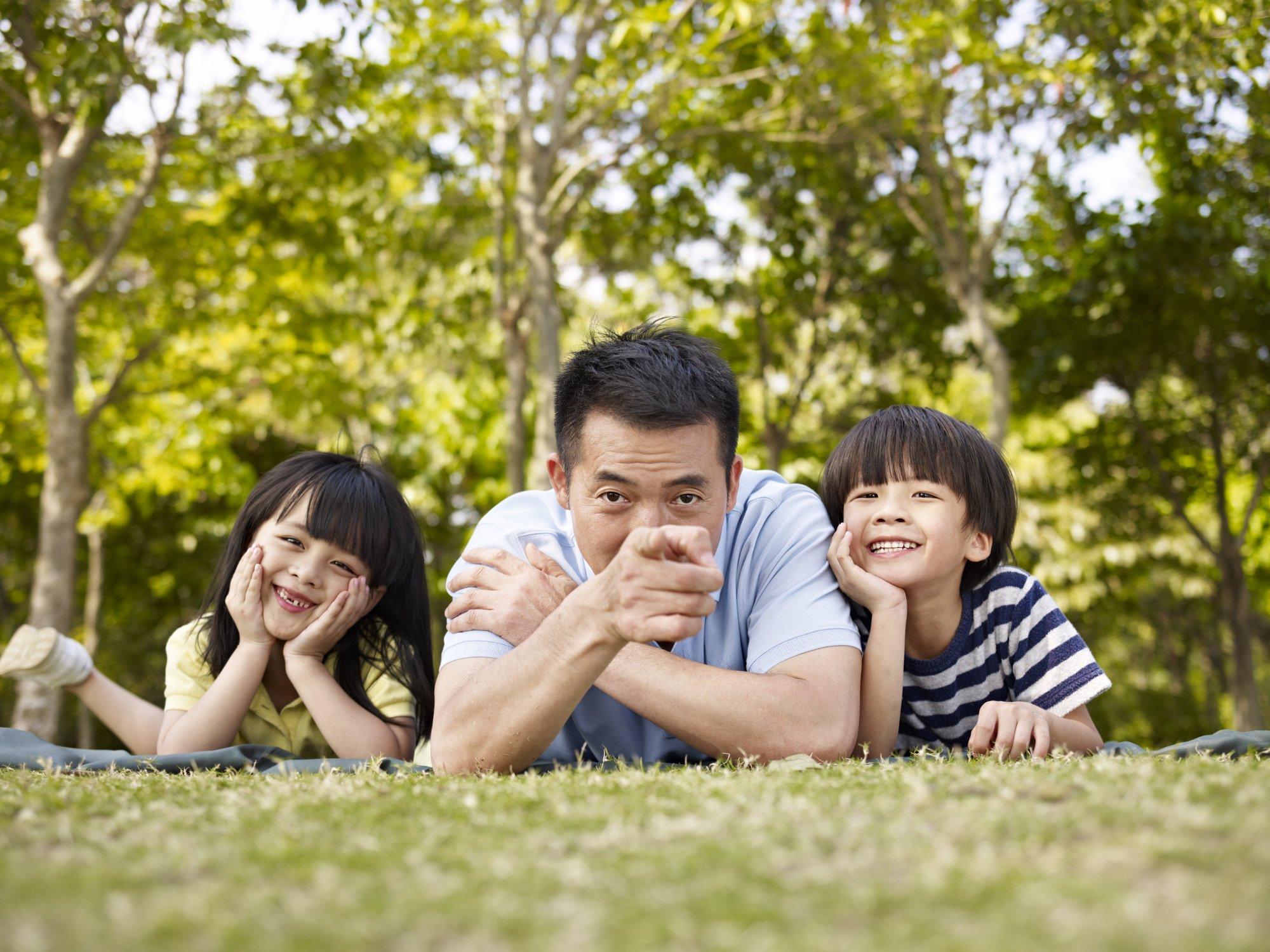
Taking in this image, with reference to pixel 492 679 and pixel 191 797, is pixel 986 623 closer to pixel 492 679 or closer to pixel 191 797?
pixel 492 679

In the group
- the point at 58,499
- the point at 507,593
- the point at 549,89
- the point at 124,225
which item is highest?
the point at 549,89

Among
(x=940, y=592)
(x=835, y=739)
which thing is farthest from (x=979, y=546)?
(x=835, y=739)

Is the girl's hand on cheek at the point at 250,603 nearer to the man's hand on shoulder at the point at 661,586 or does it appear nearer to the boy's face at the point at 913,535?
the man's hand on shoulder at the point at 661,586

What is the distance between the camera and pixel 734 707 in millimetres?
2955

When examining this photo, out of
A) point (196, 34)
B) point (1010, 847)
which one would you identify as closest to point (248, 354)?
point (196, 34)

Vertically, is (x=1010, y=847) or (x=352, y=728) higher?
(x=1010, y=847)

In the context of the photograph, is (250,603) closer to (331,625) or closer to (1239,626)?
(331,625)

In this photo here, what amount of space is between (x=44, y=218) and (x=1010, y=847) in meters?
7.27

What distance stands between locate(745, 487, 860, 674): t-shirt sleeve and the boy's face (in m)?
0.15

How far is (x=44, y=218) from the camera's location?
6980 millimetres

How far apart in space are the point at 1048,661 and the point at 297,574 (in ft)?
9.14

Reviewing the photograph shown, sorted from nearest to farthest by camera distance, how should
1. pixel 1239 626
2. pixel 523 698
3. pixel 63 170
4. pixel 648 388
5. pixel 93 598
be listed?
pixel 523 698 → pixel 648 388 → pixel 63 170 → pixel 1239 626 → pixel 93 598

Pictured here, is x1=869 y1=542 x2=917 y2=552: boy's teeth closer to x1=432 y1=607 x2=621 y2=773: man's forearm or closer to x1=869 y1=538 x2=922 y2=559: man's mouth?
x1=869 y1=538 x2=922 y2=559: man's mouth

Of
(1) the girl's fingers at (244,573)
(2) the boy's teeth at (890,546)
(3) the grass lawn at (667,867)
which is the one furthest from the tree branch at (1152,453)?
(3) the grass lawn at (667,867)
